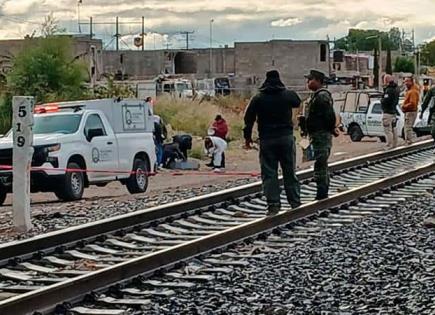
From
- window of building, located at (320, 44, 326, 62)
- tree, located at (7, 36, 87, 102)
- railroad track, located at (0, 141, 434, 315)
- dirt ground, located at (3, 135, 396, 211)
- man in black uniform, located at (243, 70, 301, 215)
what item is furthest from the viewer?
window of building, located at (320, 44, 326, 62)

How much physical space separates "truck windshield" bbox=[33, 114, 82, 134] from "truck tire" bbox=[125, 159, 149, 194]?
207 centimetres

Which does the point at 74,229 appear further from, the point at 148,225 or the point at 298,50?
the point at 298,50

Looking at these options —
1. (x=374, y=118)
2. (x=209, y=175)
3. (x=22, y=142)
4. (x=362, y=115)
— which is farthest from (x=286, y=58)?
(x=22, y=142)

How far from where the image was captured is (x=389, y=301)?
8539mm

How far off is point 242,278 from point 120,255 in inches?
85.7

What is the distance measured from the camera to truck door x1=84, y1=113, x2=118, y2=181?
2214cm

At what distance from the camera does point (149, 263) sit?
10.2 m

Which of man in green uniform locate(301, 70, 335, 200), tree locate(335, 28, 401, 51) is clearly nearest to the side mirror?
man in green uniform locate(301, 70, 335, 200)

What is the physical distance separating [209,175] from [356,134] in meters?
17.8

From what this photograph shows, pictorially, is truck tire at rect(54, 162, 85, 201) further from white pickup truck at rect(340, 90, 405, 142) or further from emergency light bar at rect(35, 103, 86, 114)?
white pickup truck at rect(340, 90, 405, 142)

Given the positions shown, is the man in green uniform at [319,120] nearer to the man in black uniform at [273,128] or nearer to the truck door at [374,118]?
the man in black uniform at [273,128]

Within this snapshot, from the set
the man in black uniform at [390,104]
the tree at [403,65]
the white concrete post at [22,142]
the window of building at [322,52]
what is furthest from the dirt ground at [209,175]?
the tree at [403,65]

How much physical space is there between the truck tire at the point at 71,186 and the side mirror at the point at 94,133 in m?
0.98

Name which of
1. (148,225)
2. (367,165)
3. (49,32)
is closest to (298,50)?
(49,32)
